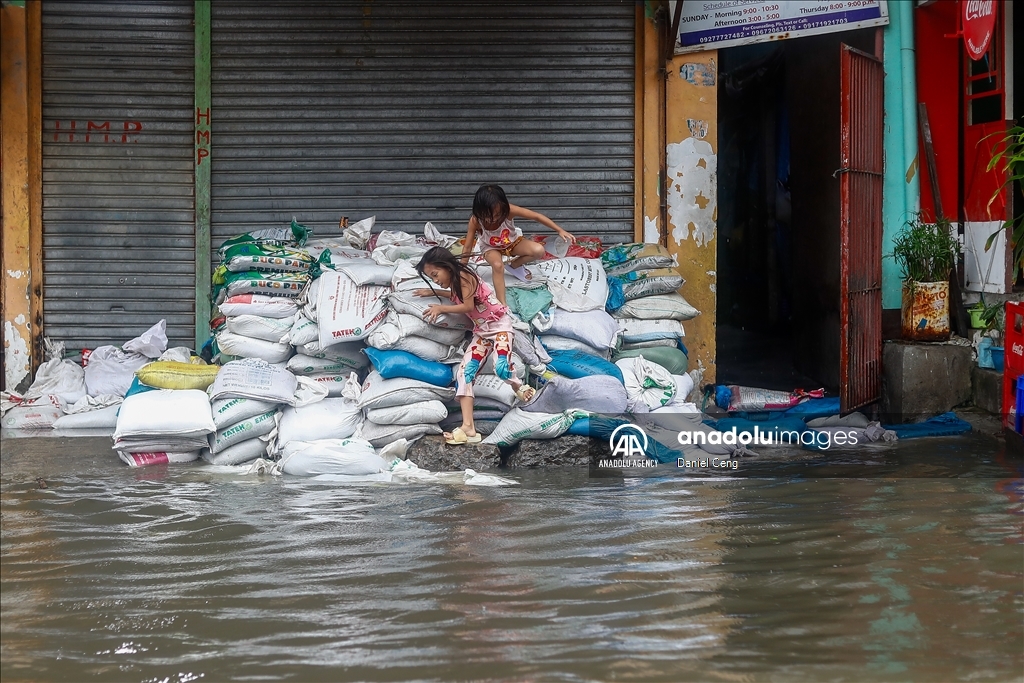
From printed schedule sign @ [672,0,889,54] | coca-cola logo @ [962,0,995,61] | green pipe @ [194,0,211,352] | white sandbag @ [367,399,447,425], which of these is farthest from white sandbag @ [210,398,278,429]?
coca-cola logo @ [962,0,995,61]

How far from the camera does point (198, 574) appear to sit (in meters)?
3.89

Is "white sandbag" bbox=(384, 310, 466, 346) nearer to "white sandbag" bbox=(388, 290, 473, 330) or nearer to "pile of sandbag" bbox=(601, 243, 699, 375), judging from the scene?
"white sandbag" bbox=(388, 290, 473, 330)

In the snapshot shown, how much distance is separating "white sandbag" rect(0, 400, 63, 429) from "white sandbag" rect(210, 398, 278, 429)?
1521 millimetres

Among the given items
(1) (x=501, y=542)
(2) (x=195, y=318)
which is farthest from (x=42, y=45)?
(1) (x=501, y=542)

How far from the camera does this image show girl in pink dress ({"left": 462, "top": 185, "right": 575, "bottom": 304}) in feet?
19.9

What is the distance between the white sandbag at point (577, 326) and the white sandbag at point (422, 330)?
1.75 ft

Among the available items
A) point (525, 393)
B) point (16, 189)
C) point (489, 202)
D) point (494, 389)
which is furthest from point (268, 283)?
point (16, 189)

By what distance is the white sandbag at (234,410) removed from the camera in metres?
5.84

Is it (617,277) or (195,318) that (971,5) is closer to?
(617,277)

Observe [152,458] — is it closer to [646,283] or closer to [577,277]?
[577,277]

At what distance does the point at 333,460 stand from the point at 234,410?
0.75 m

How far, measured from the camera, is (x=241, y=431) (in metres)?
5.85

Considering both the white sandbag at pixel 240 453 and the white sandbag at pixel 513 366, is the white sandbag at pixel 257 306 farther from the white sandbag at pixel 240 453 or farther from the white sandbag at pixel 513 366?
the white sandbag at pixel 513 366

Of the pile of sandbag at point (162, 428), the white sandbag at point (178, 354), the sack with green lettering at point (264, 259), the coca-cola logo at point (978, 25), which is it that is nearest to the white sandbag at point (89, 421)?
the white sandbag at point (178, 354)
